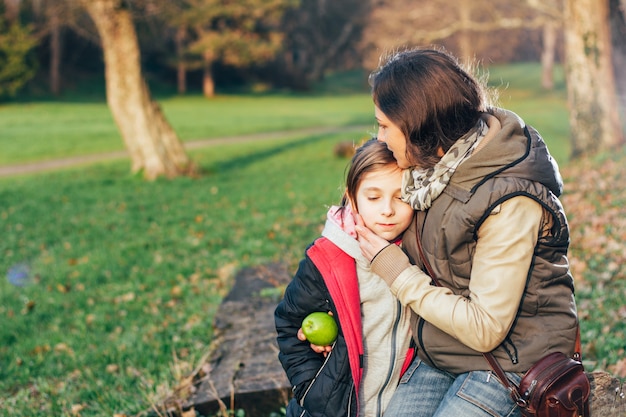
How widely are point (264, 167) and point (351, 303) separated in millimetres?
15418

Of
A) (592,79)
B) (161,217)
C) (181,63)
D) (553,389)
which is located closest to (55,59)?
(181,63)

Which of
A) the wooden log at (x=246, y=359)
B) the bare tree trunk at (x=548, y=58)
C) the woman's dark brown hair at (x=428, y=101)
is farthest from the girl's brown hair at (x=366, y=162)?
the bare tree trunk at (x=548, y=58)

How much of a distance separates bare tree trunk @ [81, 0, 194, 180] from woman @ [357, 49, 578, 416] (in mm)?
12912

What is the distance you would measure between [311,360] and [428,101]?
1.20 meters

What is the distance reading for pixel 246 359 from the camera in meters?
4.38

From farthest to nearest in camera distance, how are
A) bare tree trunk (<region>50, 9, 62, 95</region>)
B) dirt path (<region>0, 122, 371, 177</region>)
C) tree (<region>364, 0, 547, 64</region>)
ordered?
bare tree trunk (<region>50, 9, 62, 95</region>), tree (<region>364, 0, 547, 64</region>), dirt path (<region>0, 122, 371, 177</region>)

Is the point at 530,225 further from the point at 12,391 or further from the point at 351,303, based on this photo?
the point at 12,391

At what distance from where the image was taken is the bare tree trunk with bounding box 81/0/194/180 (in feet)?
46.9

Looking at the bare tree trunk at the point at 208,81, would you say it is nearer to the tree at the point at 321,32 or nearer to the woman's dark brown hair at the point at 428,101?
the tree at the point at 321,32

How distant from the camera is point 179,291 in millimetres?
7199

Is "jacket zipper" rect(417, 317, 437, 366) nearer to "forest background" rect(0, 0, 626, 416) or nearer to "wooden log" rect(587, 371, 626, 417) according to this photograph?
"wooden log" rect(587, 371, 626, 417)

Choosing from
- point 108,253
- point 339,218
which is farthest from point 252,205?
point 339,218

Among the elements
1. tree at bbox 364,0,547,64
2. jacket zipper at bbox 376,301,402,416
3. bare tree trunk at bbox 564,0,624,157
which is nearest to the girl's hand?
jacket zipper at bbox 376,301,402,416

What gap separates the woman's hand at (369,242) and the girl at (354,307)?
42 millimetres
